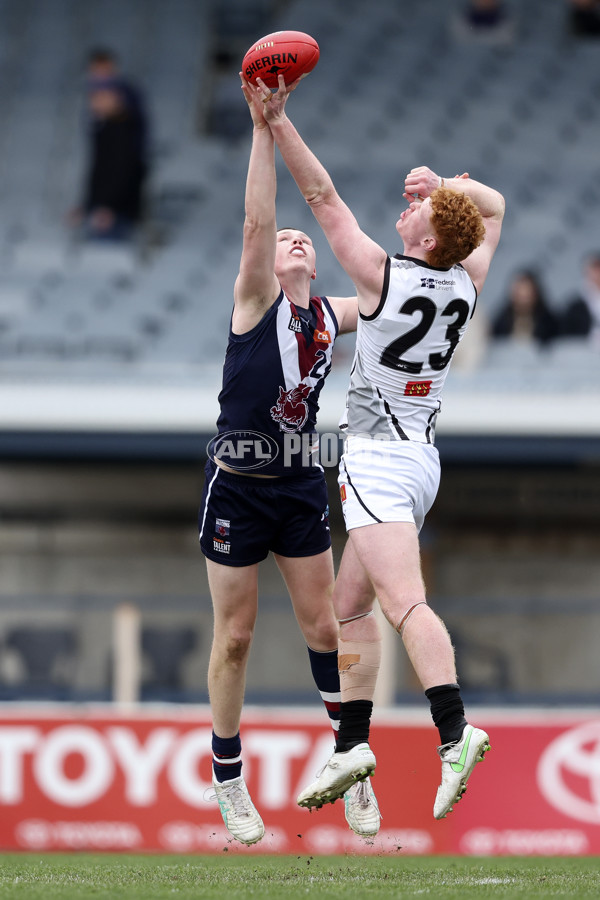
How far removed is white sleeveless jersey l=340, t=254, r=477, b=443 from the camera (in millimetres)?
5715

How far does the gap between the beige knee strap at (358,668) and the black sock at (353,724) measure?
34mm

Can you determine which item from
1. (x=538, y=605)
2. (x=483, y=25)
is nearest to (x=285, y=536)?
(x=538, y=605)

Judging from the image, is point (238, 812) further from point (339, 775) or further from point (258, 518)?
point (258, 518)

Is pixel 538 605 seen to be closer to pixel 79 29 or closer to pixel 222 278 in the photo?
pixel 222 278

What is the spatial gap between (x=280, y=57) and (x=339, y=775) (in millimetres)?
3164

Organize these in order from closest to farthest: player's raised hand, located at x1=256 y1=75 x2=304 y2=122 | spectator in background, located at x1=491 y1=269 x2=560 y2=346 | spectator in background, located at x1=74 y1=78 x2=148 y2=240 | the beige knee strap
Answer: player's raised hand, located at x1=256 y1=75 x2=304 y2=122 → the beige knee strap → spectator in background, located at x1=491 y1=269 x2=560 y2=346 → spectator in background, located at x1=74 y1=78 x2=148 y2=240

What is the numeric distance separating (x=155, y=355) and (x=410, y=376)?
769 cm

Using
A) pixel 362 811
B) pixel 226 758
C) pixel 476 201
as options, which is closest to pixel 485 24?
pixel 476 201

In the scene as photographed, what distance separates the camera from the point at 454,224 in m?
5.58

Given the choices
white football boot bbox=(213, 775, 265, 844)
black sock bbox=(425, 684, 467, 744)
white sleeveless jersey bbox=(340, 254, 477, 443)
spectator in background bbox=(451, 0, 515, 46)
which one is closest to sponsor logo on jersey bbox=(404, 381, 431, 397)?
white sleeveless jersey bbox=(340, 254, 477, 443)

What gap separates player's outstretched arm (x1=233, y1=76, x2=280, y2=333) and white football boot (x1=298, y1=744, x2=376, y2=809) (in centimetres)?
212

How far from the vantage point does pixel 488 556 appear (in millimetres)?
14383

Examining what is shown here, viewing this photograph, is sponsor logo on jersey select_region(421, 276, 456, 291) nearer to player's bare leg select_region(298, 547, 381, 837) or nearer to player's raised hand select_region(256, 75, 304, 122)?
player's raised hand select_region(256, 75, 304, 122)

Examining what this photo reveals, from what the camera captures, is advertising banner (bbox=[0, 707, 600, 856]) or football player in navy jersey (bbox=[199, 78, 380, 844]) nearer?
football player in navy jersey (bbox=[199, 78, 380, 844])
